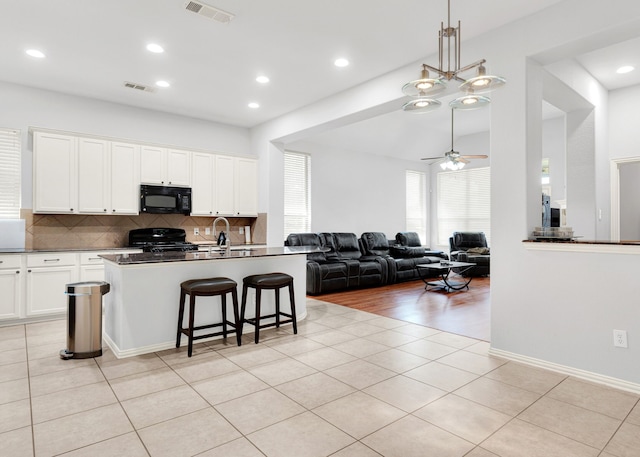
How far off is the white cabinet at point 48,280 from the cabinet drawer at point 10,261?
10cm

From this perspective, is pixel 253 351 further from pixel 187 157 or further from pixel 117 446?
pixel 187 157

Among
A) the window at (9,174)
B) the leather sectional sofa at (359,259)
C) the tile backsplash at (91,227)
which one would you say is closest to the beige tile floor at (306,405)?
the tile backsplash at (91,227)

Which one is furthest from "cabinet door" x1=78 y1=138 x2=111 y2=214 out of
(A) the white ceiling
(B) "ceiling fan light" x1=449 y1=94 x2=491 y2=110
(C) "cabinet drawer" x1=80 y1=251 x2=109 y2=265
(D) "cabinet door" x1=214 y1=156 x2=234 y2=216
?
(B) "ceiling fan light" x1=449 y1=94 x2=491 y2=110

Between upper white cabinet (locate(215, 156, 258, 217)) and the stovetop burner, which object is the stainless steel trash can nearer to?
the stovetop burner

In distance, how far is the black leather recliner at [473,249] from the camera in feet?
27.6

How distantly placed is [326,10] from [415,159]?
7315mm

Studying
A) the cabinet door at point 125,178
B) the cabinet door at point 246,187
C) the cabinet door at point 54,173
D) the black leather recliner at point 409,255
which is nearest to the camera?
the cabinet door at point 54,173

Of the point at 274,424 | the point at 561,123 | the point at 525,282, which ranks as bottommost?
the point at 274,424

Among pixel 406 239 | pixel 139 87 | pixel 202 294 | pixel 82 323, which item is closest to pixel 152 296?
pixel 202 294

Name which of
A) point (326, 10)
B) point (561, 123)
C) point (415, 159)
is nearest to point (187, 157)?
point (326, 10)

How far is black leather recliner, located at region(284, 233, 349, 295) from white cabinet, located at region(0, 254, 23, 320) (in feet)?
13.0

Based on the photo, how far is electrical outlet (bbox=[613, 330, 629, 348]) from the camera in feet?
9.18

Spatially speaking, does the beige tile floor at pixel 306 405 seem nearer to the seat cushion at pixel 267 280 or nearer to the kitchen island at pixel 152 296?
the kitchen island at pixel 152 296

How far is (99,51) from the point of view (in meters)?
4.06
